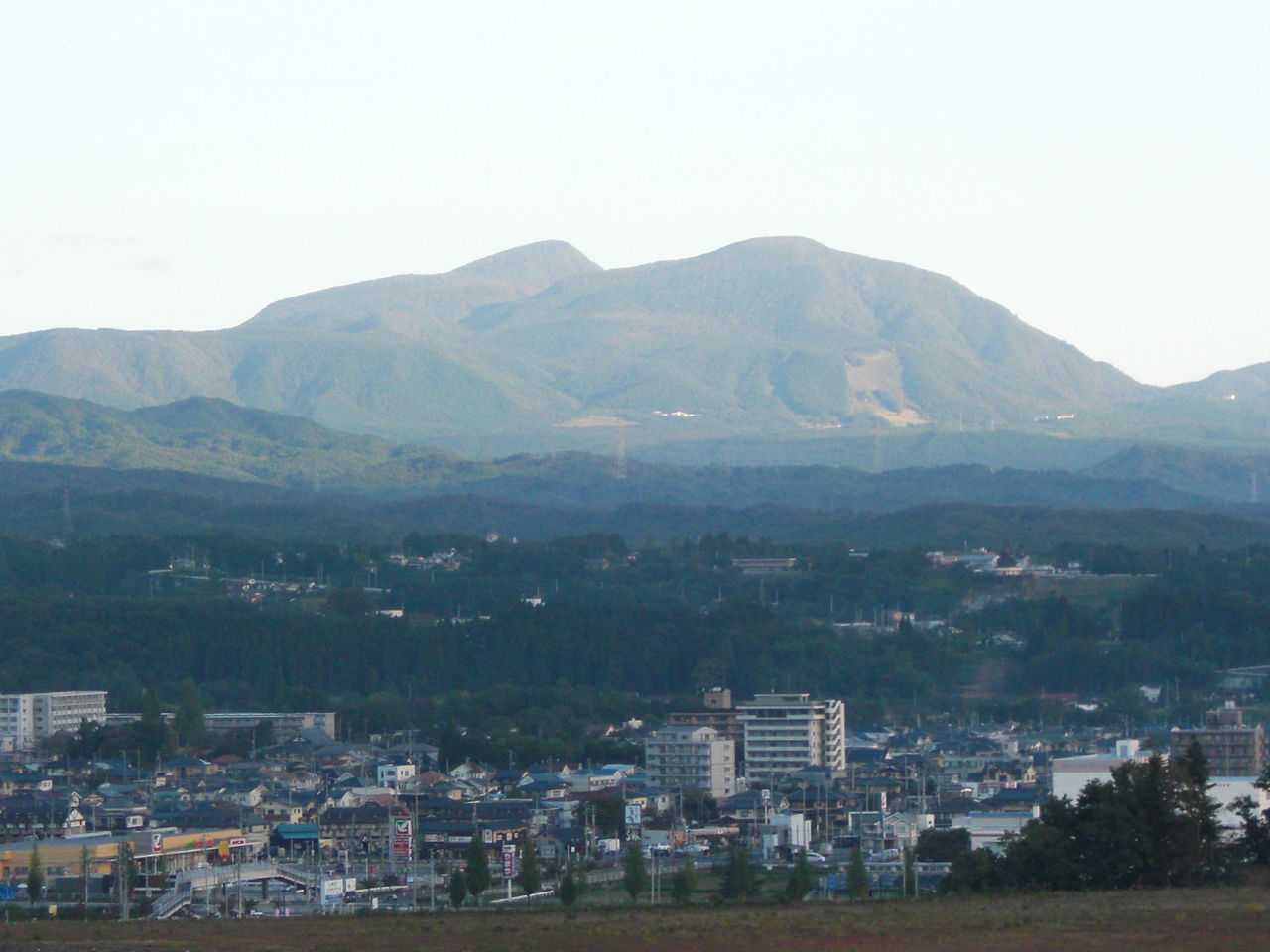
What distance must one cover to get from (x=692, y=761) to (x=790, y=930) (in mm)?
28559

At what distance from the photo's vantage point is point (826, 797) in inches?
1709

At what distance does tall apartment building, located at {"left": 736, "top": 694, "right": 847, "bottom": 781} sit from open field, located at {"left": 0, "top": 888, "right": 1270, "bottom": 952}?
27.5 m

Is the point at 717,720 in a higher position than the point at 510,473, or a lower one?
lower

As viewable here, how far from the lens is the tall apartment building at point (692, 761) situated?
4772 cm

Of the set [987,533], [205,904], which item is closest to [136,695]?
[205,904]

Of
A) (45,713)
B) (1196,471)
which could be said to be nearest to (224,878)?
(45,713)

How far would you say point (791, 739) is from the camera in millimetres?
51688

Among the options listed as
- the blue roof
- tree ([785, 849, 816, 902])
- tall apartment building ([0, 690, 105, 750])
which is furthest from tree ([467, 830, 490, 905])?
tall apartment building ([0, 690, 105, 750])

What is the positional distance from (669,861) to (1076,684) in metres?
33.1

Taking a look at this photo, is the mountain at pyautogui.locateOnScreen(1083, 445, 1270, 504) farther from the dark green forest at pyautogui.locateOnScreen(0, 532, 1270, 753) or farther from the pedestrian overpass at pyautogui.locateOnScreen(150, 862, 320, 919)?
the pedestrian overpass at pyautogui.locateOnScreen(150, 862, 320, 919)

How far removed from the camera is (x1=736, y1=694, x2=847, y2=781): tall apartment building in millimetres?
50906

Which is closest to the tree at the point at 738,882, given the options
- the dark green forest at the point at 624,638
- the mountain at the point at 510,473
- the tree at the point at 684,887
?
the tree at the point at 684,887

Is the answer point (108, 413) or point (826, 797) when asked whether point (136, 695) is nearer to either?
point (826, 797)

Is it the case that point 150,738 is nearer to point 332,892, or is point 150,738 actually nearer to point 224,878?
point 224,878
